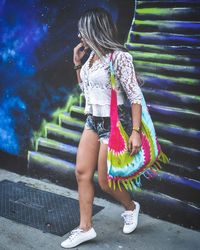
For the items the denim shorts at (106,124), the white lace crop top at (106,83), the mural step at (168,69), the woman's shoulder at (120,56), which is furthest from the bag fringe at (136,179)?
the woman's shoulder at (120,56)

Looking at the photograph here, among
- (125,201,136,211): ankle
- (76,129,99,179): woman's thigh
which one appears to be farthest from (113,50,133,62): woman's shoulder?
(125,201,136,211): ankle

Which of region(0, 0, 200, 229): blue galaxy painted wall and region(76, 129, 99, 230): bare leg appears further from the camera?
region(0, 0, 200, 229): blue galaxy painted wall

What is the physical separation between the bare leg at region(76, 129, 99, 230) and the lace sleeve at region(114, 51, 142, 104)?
20.2 inches

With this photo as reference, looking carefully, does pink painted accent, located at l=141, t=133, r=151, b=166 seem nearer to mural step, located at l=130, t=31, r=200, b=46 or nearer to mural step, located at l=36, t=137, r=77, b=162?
mural step, located at l=130, t=31, r=200, b=46

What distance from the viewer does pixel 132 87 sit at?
339cm

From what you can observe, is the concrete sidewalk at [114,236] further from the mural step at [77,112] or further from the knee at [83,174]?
the mural step at [77,112]

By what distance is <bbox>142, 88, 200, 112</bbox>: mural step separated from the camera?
4.12m

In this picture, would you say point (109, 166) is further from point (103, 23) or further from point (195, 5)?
point (195, 5)

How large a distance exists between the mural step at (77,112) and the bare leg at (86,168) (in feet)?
3.90

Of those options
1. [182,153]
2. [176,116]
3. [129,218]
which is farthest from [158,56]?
[129,218]

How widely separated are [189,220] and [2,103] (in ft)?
8.88

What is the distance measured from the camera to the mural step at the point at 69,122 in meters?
4.96

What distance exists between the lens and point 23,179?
5.28 meters

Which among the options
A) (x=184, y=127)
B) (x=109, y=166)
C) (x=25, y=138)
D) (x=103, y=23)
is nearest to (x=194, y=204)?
(x=184, y=127)
